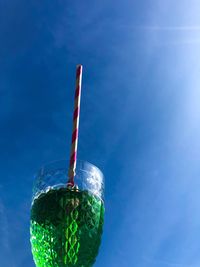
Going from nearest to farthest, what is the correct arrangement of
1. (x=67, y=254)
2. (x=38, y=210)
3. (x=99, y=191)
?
(x=67, y=254), (x=38, y=210), (x=99, y=191)

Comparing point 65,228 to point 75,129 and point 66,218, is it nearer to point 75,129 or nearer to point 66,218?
point 66,218

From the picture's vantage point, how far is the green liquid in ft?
8.75

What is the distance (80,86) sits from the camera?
2.96 m

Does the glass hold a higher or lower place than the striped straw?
lower

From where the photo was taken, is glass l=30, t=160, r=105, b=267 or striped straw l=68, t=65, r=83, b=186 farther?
striped straw l=68, t=65, r=83, b=186

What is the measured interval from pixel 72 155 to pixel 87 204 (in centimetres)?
32

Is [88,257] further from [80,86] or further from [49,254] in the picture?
[80,86]

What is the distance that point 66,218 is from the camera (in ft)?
8.85

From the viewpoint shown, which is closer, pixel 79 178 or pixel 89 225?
pixel 89 225

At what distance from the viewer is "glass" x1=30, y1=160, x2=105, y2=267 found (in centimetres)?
267

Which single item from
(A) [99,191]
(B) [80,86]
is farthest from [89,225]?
(B) [80,86]

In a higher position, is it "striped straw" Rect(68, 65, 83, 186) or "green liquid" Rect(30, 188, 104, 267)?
"striped straw" Rect(68, 65, 83, 186)

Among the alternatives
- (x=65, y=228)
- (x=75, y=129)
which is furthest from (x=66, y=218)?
(x=75, y=129)

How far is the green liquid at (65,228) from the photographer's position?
2.67 meters
